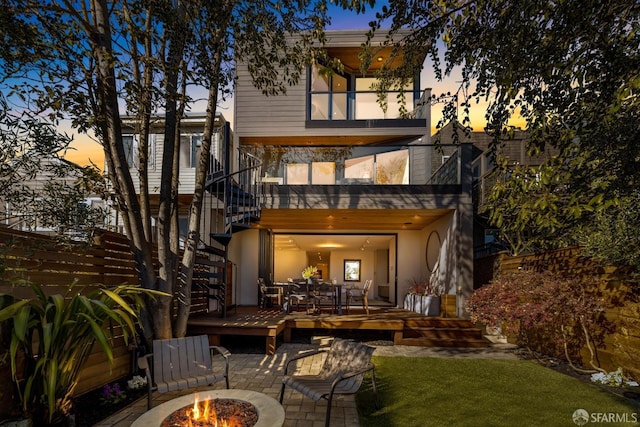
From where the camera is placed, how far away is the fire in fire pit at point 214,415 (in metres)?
2.49

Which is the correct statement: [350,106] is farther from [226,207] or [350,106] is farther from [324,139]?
[226,207]

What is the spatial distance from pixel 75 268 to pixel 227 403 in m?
2.27

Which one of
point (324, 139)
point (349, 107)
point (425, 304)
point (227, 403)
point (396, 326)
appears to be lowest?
point (396, 326)

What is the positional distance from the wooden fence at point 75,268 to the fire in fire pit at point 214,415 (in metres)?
0.79

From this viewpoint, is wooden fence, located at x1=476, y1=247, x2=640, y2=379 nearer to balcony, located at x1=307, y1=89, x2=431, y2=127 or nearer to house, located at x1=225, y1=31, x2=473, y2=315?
house, located at x1=225, y1=31, x2=473, y2=315

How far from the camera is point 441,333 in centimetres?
697

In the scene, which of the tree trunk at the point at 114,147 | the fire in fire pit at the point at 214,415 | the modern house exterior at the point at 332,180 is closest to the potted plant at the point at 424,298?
the modern house exterior at the point at 332,180

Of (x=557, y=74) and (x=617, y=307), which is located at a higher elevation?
(x=557, y=74)

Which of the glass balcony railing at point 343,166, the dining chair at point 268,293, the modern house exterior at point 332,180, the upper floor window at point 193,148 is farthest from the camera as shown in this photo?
the upper floor window at point 193,148

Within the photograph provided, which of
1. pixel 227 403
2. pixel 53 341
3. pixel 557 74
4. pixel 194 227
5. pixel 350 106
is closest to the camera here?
pixel 53 341

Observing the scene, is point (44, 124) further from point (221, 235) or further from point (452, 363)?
point (452, 363)

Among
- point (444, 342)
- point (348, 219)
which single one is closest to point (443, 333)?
point (444, 342)

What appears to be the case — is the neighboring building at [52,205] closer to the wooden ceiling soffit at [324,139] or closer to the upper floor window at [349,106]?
the wooden ceiling soffit at [324,139]

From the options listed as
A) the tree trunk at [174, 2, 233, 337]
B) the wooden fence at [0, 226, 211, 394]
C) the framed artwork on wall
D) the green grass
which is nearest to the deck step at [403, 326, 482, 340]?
the green grass
